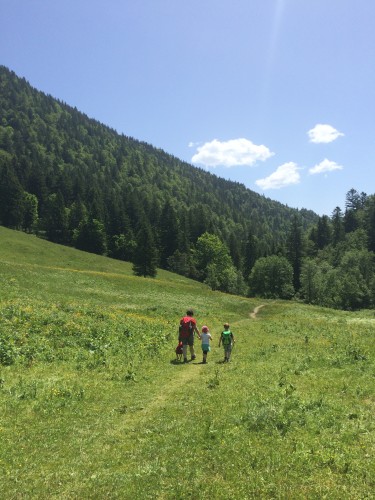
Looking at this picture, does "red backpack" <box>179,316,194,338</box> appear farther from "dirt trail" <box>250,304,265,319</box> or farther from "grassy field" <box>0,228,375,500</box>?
"dirt trail" <box>250,304,265,319</box>

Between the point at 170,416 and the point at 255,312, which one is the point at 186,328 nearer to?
the point at 170,416

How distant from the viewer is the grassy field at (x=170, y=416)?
26.8 ft

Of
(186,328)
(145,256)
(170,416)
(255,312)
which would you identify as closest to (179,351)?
(186,328)

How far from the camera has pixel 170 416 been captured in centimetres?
1237

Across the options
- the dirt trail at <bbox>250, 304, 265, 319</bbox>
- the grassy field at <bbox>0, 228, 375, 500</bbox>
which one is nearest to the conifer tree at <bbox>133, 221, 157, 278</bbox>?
the dirt trail at <bbox>250, 304, 265, 319</bbox>

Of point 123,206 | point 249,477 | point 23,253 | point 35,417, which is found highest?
point 123,206

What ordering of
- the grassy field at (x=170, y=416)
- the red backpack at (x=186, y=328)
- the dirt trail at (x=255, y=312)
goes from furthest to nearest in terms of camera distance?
the dirt trail at (x=255, y=312) → the red backpack at (x=186, y=328) → the grassy field at (x=170, y=416)

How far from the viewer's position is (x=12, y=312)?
80.8ft

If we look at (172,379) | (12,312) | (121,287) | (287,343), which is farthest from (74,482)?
(121,287)

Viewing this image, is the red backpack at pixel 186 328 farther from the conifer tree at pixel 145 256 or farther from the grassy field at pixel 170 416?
the conifer tree at pixel 145 256

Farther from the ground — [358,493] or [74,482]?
[358,493]

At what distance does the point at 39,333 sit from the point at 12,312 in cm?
367

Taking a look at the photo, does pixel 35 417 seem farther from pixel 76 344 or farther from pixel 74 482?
pixel 76 344

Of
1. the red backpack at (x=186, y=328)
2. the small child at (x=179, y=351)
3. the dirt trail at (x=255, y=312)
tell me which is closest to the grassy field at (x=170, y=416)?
the small child at (x=179, y=351)
